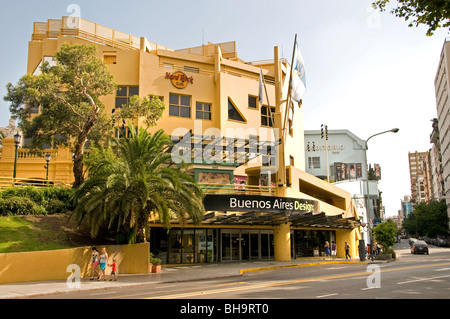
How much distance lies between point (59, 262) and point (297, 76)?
22.5 metres

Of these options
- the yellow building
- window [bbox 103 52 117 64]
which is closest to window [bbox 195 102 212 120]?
the yellow building

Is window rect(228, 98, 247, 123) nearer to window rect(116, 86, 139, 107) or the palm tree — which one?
window rect(116, 86, 139, 107)

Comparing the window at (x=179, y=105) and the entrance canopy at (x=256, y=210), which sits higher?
the window at (x=179, y=105)

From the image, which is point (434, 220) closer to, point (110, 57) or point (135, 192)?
point (110, 57)

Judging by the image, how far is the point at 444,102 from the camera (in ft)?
301

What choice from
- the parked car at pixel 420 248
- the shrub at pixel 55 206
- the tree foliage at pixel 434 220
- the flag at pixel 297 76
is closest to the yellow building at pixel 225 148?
the flag at pixel 297 76

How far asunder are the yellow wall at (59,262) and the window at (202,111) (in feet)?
64.4

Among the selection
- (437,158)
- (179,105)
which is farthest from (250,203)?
(437,158)

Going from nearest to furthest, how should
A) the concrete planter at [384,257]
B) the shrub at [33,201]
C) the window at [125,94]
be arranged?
the shrub at [33,201]
the concrete planter at [384,257]
the window at [125,94]

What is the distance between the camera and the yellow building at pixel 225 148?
3108 centimetres

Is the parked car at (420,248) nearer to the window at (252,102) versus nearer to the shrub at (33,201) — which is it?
the window at (252,102)

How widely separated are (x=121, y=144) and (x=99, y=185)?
3.04 metres

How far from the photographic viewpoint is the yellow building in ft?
102
